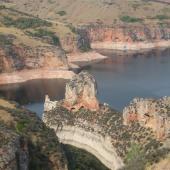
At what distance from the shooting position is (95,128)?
260 feet

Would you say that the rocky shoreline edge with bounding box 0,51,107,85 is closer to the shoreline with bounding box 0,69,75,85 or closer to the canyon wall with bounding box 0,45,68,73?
the shoreline with bounding box 0,69,75,85

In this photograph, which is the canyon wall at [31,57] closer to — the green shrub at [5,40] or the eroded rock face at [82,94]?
the green shrub at [5,40]

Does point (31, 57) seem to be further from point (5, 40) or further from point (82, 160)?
point (82, 160)

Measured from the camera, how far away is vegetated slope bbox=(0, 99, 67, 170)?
46.8m

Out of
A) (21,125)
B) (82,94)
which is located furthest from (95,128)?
(21,125)

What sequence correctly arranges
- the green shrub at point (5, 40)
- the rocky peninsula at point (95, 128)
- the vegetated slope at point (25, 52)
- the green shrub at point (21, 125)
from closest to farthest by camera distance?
the green shrub at point (21, 125)
the rocky peninsula at point (95, 128)
the vegetated slope at point (25, 52)
the green shrub at point (5, 40)

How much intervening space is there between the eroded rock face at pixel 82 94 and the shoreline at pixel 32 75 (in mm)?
69042

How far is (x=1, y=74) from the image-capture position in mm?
158875

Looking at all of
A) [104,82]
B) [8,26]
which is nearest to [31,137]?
[104,82]

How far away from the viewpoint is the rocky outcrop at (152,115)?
67.9 metres

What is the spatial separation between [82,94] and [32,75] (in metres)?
78.2

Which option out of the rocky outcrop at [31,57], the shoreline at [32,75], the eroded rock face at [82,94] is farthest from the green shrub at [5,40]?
the eroded rock face at [82,94]

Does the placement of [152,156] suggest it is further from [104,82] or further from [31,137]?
[104,82]

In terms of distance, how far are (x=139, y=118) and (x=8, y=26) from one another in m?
123
